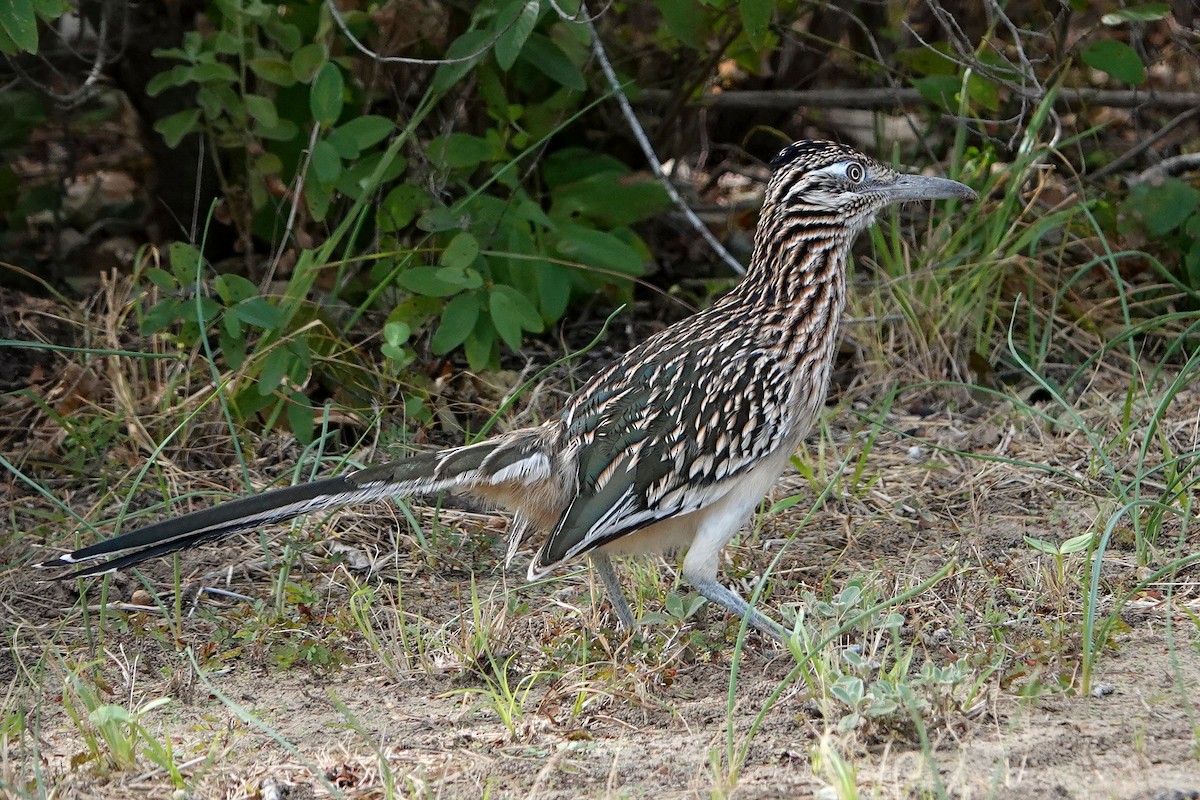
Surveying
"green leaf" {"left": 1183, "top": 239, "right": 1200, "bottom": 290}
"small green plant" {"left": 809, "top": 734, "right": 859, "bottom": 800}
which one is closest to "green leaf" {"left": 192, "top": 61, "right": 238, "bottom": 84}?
"small green plant" {"left": 809, "top": 734, "right": 859, "bottom": 800}

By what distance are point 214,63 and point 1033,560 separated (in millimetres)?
3560

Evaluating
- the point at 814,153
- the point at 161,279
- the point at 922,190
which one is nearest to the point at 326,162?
the point at 161,279

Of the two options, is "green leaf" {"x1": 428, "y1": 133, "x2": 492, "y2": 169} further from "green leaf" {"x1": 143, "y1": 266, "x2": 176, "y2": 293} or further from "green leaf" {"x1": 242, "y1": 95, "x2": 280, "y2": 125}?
"green leaf" {"x1": 143, "y1": 266, "x2": 176, "y2": 293}

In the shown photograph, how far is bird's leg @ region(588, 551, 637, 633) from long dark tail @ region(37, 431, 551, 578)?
0.35m

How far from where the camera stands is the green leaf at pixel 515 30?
511 centimetres

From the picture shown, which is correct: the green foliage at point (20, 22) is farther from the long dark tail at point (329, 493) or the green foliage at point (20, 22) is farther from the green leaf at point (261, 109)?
the long dark tail at point (329, 493)

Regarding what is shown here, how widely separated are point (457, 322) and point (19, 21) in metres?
1.83

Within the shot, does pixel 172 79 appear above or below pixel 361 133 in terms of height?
above

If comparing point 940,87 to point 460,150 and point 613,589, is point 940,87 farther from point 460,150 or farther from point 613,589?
point 613,589

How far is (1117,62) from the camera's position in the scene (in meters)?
5.88

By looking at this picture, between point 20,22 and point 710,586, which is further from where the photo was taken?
point 20,22

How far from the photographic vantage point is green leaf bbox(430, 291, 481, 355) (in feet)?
17.9

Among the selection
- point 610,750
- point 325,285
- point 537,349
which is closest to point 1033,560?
point 610,750

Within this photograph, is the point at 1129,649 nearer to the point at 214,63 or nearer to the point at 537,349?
the point at 537,349
